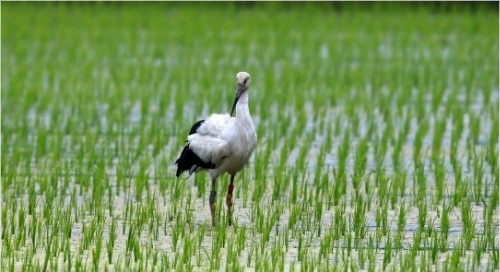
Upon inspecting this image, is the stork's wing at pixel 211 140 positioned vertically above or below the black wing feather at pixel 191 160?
above

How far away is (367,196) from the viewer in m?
8.67

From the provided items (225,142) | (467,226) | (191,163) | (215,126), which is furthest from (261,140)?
(467,226)

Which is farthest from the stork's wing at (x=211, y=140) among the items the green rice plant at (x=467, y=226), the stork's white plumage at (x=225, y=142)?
the green rice plant at (x=467, y=226)

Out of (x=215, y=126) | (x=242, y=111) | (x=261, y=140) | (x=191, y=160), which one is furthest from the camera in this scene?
(x=261, y=140)

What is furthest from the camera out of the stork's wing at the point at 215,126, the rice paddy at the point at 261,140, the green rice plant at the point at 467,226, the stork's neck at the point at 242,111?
the stork's wing at the point at 215,126

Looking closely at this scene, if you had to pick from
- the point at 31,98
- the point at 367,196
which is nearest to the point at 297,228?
the point at 367,196

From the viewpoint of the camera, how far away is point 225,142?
7387mm

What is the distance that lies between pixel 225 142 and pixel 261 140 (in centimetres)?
425

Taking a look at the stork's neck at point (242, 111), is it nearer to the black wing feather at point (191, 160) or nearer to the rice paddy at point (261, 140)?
the black wing feather at point (191, 160)

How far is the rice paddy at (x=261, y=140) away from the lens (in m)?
6.83

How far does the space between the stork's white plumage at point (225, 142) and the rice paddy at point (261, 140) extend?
35 cm

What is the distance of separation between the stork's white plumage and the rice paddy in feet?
1.15

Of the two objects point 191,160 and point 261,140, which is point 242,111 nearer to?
point 191,160

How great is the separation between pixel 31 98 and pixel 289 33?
8343 mm
